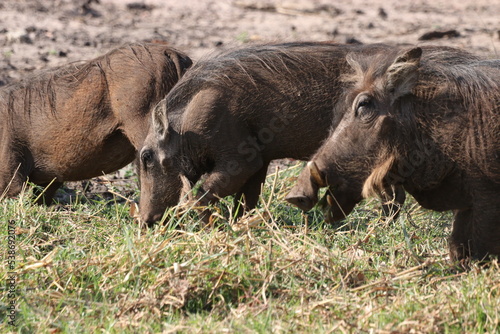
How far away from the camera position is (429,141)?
3.96m

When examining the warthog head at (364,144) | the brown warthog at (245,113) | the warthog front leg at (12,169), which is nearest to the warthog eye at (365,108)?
the warthog head at (364,144)

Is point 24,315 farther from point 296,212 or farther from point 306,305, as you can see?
point 296,212

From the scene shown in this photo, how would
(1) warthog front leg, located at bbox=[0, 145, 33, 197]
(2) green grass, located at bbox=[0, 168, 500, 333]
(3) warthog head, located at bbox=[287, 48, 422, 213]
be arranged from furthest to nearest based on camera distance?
(1) warthog front leg, located at bbox=[0, 145, 33, 197] → (3) warthog head, located at bbox=[287, 48, 422, 213] → (2) green grass, located at bbox=[0, 168, 500, 333]

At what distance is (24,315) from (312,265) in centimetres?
128

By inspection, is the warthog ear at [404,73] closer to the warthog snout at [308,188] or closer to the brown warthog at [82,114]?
the warthog snout at [308,188]

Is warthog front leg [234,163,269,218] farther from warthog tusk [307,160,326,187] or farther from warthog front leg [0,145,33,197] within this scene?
warthog front leg [0,145,33,197]

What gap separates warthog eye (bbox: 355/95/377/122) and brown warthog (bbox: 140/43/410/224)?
2.50 ft

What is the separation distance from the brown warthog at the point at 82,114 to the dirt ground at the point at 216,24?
1942mm

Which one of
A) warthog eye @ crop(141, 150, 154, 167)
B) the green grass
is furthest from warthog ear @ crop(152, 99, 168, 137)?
the green grass

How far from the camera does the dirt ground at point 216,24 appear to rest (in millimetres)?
8430

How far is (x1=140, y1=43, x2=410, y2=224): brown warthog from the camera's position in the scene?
486 centimetres

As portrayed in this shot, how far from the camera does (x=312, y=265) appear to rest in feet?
12.9

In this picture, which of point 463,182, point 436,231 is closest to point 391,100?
point 463,182

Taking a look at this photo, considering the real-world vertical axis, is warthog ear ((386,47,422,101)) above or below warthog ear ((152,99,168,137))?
above
